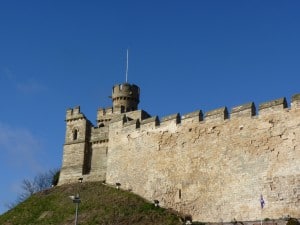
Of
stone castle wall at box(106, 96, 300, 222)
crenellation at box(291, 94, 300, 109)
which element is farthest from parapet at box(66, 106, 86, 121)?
crenellation at box(291, 94, 300, 109)

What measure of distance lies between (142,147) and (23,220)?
9607 mm

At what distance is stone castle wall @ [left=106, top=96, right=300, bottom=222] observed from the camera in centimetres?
3023

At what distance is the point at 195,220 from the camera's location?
33469 mm

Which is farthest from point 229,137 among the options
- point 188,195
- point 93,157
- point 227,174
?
point 93,157

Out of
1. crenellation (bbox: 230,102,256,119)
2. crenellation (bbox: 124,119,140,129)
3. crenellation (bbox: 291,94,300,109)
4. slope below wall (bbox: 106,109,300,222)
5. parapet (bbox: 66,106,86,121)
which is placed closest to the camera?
slope below wall (bbox: 106,109,300,222)

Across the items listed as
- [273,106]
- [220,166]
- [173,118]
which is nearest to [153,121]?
[173,118]

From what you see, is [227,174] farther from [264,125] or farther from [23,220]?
[23,220]

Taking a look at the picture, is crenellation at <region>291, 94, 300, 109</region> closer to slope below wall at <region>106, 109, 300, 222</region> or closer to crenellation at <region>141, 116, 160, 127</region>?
slope below wall at <region>106, 109, 300, 222</region>

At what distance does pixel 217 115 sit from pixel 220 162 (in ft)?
9.89

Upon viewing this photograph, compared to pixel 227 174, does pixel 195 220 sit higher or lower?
lower

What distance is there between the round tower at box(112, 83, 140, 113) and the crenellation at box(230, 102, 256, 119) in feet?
50.2

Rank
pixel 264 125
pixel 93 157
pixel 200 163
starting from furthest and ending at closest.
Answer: pixel 93 157 < pixel 200 163 < pixel 264 125

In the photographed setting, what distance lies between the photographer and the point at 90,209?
36.7 m

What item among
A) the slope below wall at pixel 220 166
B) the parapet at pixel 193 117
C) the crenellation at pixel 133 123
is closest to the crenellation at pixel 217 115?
the slope below wall at pixel 220 166
